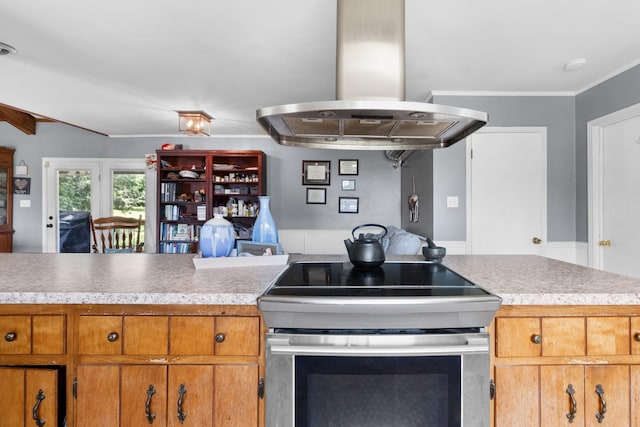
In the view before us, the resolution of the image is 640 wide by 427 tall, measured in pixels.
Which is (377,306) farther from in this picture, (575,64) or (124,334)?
(575,64)

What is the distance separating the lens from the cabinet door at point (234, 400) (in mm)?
1098

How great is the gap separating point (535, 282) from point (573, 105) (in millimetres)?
3139

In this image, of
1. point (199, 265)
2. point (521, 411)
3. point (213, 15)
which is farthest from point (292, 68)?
point (521, 411)

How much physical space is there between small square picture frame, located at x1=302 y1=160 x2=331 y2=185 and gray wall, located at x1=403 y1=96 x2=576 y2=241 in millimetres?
2248

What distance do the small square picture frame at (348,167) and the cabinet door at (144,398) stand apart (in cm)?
460

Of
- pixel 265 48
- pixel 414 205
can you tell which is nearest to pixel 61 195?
pixel 265 48

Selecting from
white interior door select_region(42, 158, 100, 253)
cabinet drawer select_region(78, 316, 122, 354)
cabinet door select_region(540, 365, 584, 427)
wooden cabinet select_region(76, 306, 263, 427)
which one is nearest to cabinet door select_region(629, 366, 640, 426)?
cabinet door select_region(540, 365, 584, 427)

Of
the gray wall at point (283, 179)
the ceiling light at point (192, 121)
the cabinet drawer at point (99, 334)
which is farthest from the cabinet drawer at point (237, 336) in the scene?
the gray wall at point (283, 179)

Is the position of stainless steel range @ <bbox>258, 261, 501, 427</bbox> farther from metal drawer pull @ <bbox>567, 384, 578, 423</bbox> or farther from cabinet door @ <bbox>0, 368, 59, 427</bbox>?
cabinet door @ <bbox>0, 368, 59, 427</bbox>

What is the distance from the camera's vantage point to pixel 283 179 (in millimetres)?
5555

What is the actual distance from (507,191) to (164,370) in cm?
342

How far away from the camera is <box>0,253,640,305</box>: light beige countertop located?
42.2 inches

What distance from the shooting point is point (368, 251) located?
1.39 m

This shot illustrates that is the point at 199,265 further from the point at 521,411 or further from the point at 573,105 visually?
the point at 573,105
